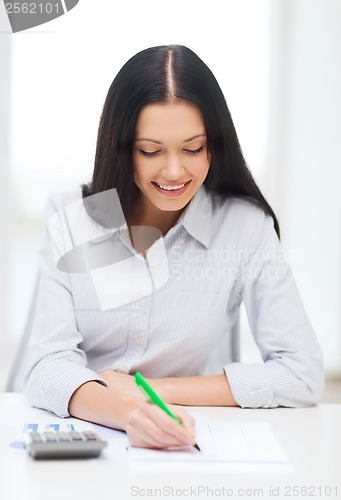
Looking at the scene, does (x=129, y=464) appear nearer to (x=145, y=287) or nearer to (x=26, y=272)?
(x=145, y=287)

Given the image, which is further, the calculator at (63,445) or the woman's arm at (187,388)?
the woman's arm at (187,388)

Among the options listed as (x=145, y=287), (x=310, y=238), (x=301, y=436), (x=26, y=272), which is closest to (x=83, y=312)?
(x=145, y=287)

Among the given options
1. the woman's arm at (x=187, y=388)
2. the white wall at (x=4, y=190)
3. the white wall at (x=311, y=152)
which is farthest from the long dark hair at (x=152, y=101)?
the white wall at (x=311, y=152)

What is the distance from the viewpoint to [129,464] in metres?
0.95

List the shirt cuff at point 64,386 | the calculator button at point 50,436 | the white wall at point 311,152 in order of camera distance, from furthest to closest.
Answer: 1. the white wall at point 311,152
2. the shirt cuff at point 64,386
3. the calculator button at point 50,436

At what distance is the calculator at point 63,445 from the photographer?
94 cm

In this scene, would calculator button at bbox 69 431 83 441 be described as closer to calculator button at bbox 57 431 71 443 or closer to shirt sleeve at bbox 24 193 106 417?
calculator button at bbox 57 431 71 443

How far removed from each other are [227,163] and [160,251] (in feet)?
0.71

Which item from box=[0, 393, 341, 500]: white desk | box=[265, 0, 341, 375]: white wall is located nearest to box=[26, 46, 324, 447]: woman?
box=[0, 393, 341, 500]: white desk

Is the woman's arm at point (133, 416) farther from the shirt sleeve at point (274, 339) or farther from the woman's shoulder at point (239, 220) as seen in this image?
the woman's shoulder at point (239, 220)

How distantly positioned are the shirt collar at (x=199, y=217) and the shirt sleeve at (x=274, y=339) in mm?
95

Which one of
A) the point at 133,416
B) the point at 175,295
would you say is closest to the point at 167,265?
the point at 175,295

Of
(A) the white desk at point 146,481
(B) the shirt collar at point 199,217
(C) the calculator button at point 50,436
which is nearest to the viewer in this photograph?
(A) the white desk at point 146,481

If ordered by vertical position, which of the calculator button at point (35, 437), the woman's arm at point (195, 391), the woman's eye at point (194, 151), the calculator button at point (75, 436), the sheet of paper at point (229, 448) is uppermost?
the woman's eye at point (194, 151)
